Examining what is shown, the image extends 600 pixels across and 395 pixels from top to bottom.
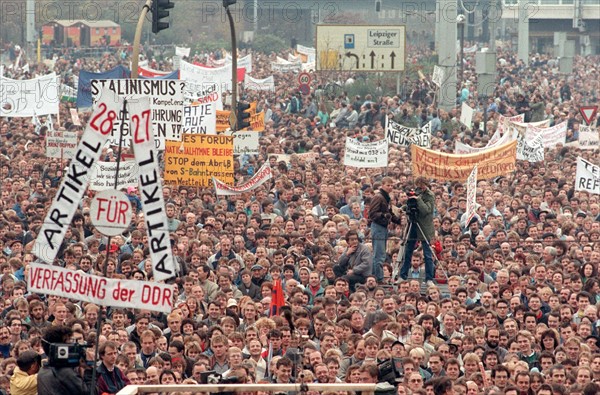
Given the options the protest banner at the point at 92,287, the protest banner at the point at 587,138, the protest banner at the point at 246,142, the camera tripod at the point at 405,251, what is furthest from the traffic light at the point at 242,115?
the protest banner at the point at 92,287

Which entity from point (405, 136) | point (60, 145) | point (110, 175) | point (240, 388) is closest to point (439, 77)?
point (405, 136)

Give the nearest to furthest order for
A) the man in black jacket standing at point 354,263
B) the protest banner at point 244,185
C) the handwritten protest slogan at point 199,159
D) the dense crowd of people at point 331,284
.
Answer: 1. the dense crowd of people at point 331,284
2. the man in black jacket standing at point 354,263
3. the protest banner at point 244,185
4. the handwritten protest slogan at point 199,159

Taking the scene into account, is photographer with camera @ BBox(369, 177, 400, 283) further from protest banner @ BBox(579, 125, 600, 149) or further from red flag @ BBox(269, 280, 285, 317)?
protest banner @ BBox(579, 125, 600, 149)

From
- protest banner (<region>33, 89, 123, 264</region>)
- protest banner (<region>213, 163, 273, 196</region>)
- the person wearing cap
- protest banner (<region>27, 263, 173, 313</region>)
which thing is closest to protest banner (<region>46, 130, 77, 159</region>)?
protest banner (<region>213, 163, 273, 196</region>)

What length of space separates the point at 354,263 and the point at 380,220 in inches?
31.2

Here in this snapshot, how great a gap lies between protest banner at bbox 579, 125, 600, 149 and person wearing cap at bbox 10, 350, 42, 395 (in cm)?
2016

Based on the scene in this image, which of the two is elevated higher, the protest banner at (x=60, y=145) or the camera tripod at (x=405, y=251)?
the protest banner at (x=60, y=145)

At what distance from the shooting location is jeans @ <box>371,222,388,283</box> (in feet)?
63.5

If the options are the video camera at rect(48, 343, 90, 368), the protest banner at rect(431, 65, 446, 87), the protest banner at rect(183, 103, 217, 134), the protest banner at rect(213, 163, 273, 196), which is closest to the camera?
the video camera at rect(48, 343, 90, 368)

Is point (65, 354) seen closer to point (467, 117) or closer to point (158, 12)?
point (158, 12)

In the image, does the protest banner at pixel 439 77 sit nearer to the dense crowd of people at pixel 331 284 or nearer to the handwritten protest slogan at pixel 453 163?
the dense crowd of people at pixel 331 284

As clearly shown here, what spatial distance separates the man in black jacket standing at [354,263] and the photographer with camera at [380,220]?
1.35 ft

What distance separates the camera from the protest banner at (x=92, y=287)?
1083 centimetres

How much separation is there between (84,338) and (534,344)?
13.5 feet
